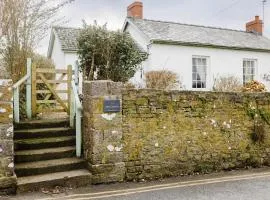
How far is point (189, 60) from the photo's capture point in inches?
716

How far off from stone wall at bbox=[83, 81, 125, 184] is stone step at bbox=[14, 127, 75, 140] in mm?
1048

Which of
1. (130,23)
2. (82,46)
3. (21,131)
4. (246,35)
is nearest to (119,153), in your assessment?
(21,131)

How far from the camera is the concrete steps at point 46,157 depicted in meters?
6.56

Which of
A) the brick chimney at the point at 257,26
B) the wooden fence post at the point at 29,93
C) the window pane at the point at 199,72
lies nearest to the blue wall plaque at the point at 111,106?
the wooden fence post at the point at 29,93

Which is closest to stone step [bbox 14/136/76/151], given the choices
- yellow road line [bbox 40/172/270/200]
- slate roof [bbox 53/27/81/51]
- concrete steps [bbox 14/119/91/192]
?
concrete steps [bbox 14/119/91/192]

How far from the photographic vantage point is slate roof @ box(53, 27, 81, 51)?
63.3ft

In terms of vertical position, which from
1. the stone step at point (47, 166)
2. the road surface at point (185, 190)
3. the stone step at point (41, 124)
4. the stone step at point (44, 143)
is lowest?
the road surface at point (185, 190)

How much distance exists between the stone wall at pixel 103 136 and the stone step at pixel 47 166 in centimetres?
28

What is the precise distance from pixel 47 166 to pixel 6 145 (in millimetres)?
1001

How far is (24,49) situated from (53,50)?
14.9 meters

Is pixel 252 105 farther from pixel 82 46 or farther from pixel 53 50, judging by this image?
pixel 53 50

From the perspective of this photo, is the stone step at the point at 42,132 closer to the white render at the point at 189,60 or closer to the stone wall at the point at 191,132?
the stone wall at the point at 191,132

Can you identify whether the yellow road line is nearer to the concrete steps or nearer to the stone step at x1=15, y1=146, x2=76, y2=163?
the concrete steps

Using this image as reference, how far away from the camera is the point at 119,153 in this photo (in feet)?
23.6
